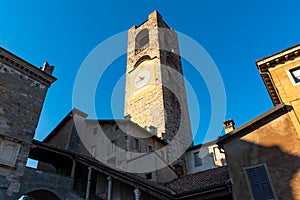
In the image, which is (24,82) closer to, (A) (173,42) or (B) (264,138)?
(B) (264,138)

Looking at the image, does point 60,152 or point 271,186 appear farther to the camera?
point 60,152

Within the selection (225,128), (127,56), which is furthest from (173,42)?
(225,128)

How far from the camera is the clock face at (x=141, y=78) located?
3386cm

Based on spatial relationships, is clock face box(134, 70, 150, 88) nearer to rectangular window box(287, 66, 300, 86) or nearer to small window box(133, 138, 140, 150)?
small window box(133, 138, 140, 150)

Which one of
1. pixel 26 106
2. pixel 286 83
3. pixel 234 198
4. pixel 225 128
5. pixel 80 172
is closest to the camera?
pixel 234 198

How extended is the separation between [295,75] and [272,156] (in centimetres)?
435

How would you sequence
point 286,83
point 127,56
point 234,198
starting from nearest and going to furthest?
point 234,198 → point 286,83 → point 127,56

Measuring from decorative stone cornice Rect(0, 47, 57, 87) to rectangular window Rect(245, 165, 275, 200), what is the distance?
13.1 meters

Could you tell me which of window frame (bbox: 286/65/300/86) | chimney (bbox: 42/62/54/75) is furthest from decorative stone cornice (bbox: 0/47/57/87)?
window frame (bbox: 286/65/300/86)

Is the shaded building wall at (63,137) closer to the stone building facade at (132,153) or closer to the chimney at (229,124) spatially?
the stone building facade at (132,153)

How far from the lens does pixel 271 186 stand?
33.0ft

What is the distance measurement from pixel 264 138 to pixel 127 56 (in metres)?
31.2

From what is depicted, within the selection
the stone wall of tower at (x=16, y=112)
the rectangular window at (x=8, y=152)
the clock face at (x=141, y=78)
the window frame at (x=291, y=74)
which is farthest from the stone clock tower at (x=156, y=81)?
the window frame at (x=291, y=74)

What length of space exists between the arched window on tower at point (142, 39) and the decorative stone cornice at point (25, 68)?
25.0 meters
